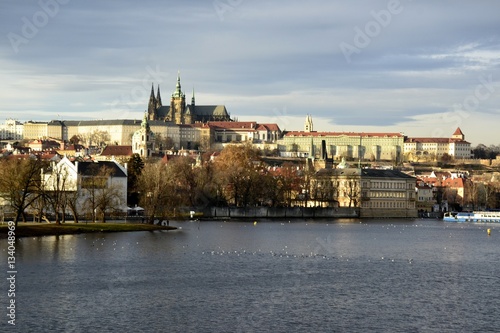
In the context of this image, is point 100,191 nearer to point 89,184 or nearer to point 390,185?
point 89,184

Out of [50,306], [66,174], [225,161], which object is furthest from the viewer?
[225,161]

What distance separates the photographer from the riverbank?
54.7 m

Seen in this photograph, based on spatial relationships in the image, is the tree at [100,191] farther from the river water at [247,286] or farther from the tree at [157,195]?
the river water at [247,286]

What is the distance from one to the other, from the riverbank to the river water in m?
1.63

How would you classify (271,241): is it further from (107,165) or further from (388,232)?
(107,165)

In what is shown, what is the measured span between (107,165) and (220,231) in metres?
14.6

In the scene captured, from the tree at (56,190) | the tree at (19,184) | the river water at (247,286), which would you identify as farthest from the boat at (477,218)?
the tree at (19,184)

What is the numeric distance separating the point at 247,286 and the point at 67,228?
2459 centimetres

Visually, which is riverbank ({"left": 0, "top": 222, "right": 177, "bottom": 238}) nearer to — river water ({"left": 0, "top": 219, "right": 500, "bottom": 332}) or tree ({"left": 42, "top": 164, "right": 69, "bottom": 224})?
river water ({"left": 0, "top": 219, "right": 500, "bottom": 332})

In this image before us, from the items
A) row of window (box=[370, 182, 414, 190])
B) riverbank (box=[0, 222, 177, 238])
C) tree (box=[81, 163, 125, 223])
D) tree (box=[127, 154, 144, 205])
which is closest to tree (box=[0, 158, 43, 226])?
riverbank (box=[0, 222, 177, 238])

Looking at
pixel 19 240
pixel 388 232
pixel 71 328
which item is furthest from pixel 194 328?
pixel 388 232

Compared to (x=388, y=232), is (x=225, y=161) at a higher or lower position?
higher

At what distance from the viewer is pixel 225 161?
387ft

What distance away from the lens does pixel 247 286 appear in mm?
35969
